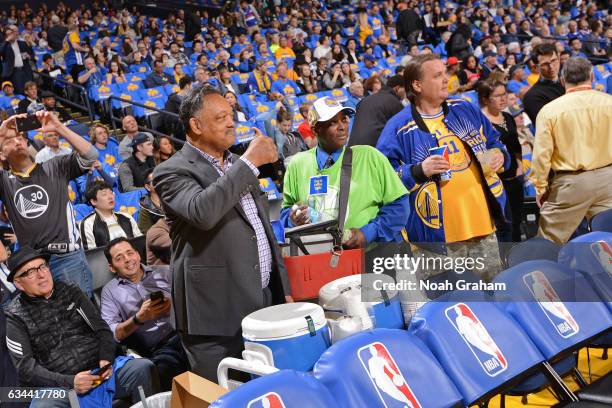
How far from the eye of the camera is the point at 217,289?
8.60ft

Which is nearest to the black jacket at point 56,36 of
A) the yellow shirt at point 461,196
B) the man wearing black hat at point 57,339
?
the man wearing black hat at point 57,339

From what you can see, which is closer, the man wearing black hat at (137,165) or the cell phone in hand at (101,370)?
the cell phone in hand at (101,370)

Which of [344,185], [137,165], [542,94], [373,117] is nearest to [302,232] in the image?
[344,185]

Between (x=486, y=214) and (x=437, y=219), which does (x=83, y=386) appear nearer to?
(x=437, y=219)

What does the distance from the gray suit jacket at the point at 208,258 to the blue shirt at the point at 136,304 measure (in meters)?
1.40

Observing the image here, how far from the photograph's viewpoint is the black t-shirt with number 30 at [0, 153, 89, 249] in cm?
437

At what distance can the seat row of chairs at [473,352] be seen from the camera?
85.3 inches

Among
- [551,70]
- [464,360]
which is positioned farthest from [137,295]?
[551,70]

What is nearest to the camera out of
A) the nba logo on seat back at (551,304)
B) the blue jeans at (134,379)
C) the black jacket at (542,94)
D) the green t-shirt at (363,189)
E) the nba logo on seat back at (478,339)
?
the nba logo on seat back at (478,339)

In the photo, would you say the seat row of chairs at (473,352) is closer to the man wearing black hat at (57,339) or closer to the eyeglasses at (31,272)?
the man wearing black hat at (57,339)

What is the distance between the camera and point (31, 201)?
14.5ft

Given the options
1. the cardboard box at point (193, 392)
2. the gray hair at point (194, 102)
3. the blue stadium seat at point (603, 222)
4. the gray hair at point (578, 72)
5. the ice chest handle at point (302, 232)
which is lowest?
the blue stadium seat at point (603, 222)

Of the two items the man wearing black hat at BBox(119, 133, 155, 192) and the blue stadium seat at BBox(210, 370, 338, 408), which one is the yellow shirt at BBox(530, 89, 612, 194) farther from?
the man wearing black hat at BBox(119, 133, 155, 192)

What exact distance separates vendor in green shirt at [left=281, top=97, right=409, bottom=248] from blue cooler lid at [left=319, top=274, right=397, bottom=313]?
345 millimetres
